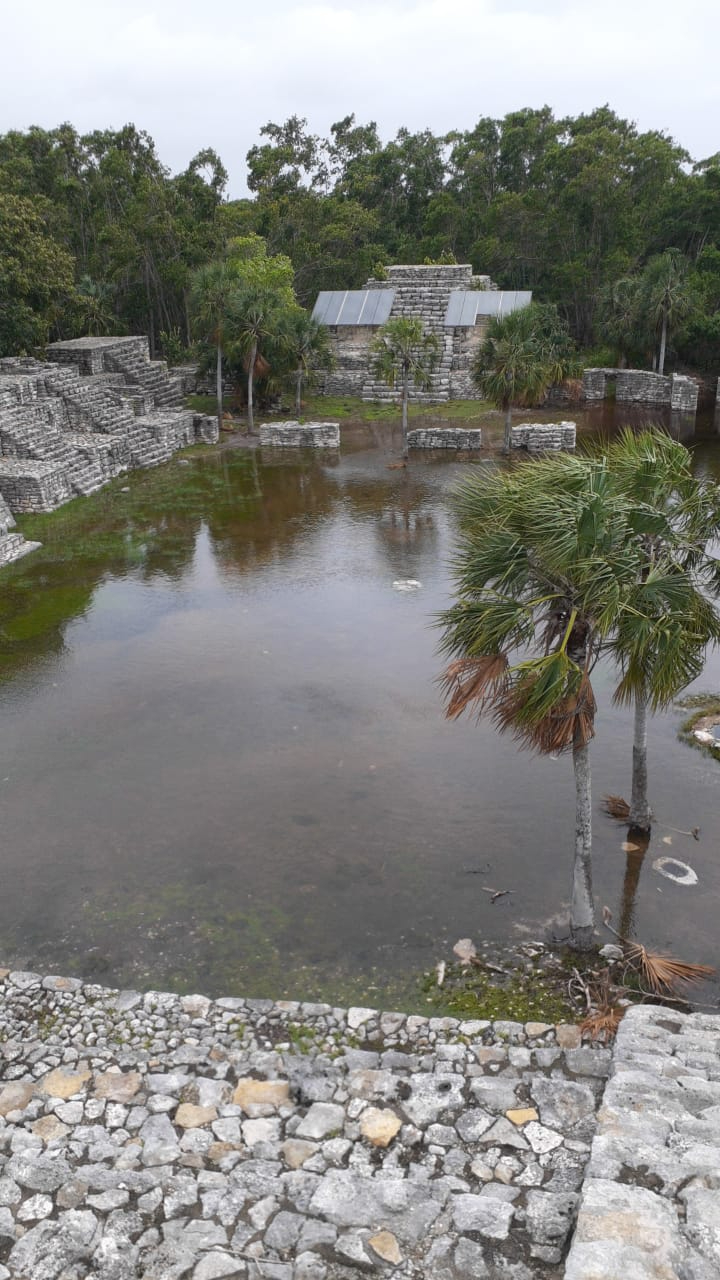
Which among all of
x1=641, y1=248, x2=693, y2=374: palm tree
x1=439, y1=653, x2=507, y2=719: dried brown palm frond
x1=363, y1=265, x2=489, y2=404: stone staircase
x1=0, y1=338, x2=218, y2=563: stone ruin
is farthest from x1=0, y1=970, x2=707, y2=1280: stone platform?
x1=641, y1=248, x2=693, y2=374: palm tree

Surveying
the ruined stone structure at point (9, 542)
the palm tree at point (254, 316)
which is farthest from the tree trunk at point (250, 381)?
the ruined stone structure at point (9, 542)

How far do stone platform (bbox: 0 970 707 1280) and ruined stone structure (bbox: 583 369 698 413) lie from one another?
35.0 meters

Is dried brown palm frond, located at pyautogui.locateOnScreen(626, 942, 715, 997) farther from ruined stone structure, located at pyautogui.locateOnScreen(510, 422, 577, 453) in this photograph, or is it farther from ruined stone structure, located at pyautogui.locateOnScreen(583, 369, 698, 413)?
ruined stone structure, located at pyautogui.locateOnScreen(583, 369, 698, 413)

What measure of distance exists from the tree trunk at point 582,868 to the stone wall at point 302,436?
25.3m

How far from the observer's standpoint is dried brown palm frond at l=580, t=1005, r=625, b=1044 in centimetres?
862

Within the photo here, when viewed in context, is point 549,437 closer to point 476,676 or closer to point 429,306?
point 429,306

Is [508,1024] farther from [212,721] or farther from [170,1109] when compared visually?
[212,721]

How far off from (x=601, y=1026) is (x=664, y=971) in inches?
47.4

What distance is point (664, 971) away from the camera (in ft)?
31.2

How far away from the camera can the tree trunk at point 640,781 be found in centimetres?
1145

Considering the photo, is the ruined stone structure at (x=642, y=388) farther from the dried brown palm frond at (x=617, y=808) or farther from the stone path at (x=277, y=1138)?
the stone path at (x=277, y=1138)

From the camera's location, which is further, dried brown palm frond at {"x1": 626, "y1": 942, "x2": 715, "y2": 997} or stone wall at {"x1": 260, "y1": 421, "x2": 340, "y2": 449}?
stone wall at {"x1": 260, "y1": 421, "x2": 340, "y2": 449}

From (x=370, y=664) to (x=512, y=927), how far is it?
22.8 ft

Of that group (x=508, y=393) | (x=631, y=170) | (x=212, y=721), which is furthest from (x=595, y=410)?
(x=212, y=721)
